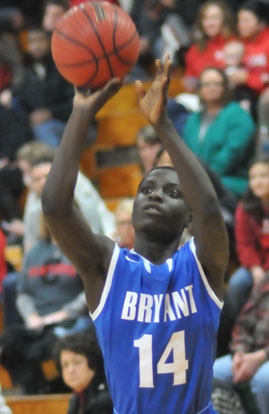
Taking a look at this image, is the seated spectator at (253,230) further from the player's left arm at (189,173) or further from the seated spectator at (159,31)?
the seated spectator at (159,31)

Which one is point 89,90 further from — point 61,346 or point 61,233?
point 61,346

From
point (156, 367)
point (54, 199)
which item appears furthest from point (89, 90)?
point (156, 367)

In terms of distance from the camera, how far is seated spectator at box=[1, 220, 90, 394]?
541 centimetres

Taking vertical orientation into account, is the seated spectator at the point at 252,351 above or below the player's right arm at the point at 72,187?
below

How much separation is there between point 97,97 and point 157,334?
81cm

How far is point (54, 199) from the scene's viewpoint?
9.00 feet

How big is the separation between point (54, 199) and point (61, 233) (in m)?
0.13

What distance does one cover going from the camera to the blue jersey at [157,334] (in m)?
2.91

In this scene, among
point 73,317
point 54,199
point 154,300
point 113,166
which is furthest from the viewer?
point 113,166

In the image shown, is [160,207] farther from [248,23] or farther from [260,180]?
[248,23]

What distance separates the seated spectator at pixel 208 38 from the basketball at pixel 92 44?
15.8 feet

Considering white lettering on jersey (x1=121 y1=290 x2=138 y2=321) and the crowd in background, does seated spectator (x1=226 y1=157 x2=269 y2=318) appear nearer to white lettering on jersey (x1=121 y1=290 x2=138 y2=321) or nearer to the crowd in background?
the crowd in background

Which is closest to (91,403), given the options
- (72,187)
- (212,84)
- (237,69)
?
(72,187)

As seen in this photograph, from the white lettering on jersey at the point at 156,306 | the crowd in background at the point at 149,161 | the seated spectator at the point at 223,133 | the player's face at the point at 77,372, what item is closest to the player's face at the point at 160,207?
the white lettering on jersey at the point at 156,306
